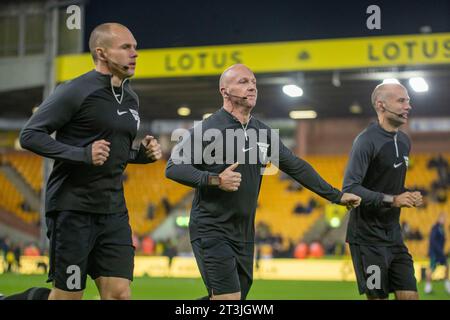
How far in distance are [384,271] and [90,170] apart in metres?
3.02

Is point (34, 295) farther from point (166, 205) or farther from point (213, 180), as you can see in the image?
point (166, 205)

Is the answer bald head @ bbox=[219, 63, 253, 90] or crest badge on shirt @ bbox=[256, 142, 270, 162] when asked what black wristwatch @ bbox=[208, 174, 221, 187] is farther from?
bald head @ bbox=[219, 63, 253, 90]

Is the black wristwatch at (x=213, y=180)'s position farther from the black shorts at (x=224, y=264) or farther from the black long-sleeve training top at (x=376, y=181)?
the black long-sleeve training top at (x=376, y=181)

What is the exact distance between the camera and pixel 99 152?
18.6 feet

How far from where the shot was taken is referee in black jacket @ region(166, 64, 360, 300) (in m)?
6.52

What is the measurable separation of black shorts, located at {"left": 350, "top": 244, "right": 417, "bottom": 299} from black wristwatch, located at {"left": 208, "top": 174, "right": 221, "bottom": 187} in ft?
6.21

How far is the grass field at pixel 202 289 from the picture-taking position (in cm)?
1549

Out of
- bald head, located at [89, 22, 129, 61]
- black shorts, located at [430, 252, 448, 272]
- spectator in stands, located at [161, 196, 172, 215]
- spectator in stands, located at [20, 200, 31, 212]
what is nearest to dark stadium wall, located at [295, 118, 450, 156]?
spectator in stands, located at [161, 196, 172, 215]

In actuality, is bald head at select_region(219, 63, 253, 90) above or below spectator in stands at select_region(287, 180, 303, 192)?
below

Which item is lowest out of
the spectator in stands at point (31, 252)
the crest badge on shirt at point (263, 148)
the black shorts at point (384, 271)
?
the black shorts at point (384, 271)

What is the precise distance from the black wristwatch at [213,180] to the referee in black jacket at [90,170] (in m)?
0.72

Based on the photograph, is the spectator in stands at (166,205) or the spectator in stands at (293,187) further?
the spectator in stands at (293,187)

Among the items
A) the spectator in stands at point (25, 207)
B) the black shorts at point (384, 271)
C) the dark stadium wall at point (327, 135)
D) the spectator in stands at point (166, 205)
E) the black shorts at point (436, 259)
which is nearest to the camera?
the black shorts at point (384, 271)

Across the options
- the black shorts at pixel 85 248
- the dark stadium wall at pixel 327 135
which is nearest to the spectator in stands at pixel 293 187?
the dark stadium wall at pixel 327 135
